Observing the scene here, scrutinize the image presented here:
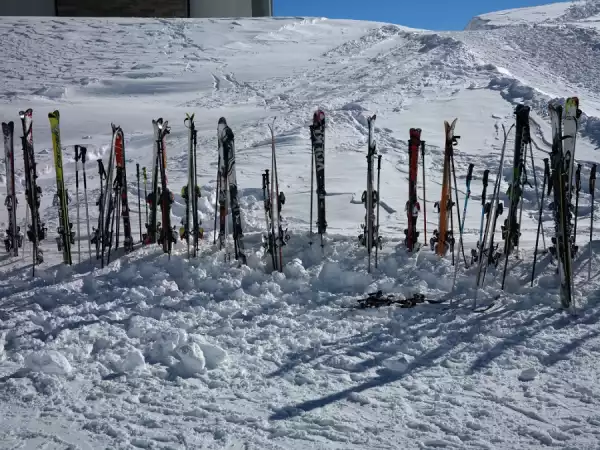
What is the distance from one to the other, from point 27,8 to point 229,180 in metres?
16.5

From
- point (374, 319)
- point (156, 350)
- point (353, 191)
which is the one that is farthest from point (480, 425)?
point (353, 191)

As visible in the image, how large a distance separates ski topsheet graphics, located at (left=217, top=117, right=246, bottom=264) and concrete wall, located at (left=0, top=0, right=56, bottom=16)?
1582cm

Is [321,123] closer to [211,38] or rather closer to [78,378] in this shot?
[78,378]

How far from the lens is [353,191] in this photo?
816 cm

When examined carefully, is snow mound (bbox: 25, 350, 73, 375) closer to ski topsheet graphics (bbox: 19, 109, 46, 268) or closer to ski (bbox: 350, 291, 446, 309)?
ski topsheet graphics (bbox: 19, 109, 46, 268)

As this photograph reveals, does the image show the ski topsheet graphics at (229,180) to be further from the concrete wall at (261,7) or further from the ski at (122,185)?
the concrete wall at (261,7)

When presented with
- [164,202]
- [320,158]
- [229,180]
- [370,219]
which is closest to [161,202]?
[164,202]

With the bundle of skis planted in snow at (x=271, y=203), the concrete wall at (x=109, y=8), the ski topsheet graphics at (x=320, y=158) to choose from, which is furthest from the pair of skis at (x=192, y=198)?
the concrete wall at (x=109, y=8)

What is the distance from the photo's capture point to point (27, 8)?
763 inches

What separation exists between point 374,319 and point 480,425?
4.88 ft

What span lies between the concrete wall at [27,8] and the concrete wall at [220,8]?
4.26 metres

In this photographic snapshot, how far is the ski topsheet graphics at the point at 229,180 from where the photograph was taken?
5938 millimetres

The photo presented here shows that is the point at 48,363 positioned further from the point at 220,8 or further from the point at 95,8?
the point at 220,8

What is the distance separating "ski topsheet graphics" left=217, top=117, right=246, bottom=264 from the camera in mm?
5938
